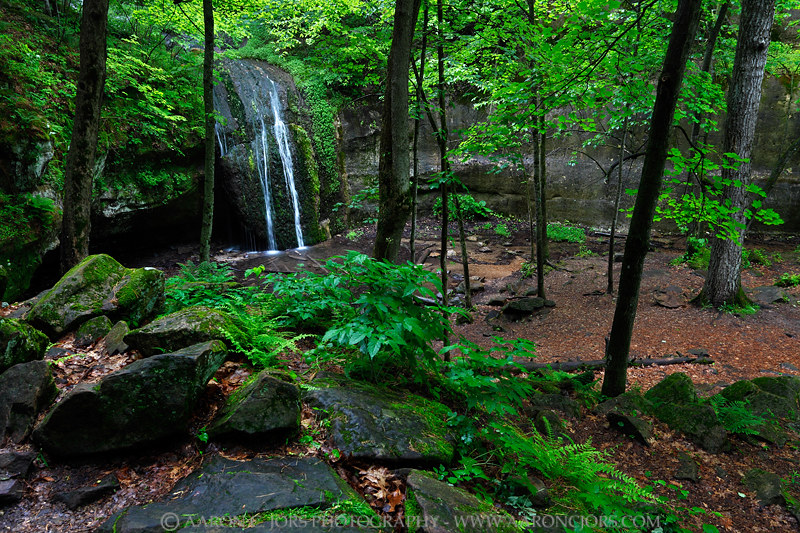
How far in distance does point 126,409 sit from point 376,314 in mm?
1598

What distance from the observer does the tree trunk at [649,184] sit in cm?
354

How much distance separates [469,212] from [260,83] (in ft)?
35.4

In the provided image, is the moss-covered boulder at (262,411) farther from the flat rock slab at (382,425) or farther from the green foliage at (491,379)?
the green foliage at (491,379)

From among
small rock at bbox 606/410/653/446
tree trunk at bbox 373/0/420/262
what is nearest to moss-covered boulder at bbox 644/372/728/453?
small rock at bbox 606/410/653/446

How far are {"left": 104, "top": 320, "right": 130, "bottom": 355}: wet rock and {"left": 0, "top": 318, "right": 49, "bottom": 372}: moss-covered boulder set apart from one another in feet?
1.39

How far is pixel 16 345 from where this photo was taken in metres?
2.65

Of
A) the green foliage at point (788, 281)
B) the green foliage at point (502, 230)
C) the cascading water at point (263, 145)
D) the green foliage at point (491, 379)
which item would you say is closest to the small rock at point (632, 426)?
the green foliage at point (491, 379)

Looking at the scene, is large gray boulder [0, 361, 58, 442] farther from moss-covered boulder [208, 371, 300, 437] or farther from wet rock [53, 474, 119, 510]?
moss-covered boulder [208, 371, 300, 437]

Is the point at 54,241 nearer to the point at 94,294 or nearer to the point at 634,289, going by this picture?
the point at 94,294

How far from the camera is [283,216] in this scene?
15.3 meters

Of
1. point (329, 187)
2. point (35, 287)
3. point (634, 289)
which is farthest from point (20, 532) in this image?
point (329, 187)

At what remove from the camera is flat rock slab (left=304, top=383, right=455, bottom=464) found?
2.52 m

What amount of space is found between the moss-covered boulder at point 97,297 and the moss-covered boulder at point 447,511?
10.3ft

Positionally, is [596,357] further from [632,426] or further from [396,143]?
[396,143]
